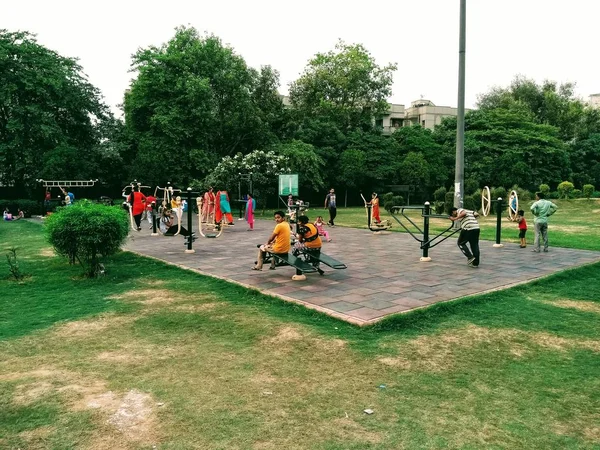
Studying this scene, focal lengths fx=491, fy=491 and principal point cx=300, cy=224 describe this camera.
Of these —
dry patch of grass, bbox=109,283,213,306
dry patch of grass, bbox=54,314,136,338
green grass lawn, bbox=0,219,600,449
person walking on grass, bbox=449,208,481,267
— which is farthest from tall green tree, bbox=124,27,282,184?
dry patch of grass, bbox=54,314,136,338

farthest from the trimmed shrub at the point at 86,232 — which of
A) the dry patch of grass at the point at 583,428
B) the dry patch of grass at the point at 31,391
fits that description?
the dry patch of grass at the point at 583,428

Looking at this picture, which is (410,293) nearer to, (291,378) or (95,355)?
(291,378)

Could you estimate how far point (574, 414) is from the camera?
369cm

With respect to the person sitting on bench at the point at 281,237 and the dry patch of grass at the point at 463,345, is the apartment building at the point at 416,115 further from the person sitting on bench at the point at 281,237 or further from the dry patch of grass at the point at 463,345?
the dry patch of grass at the point at 463,345

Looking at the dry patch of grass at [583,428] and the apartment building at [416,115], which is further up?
the apartment building at [416,115]

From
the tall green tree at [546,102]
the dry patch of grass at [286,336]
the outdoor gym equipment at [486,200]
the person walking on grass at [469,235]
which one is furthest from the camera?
the tall green tree at [546,102]

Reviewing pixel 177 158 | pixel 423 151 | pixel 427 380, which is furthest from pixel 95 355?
pixel 423 151

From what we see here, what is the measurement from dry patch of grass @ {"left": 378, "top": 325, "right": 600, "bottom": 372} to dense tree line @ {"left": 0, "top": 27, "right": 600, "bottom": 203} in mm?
21355

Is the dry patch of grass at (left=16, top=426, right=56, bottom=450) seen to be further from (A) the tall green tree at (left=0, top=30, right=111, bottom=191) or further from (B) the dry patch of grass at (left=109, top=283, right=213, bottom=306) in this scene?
(A) the tall green tree at (left=0, top=30, right=111, bottom=191)

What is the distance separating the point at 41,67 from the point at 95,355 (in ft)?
93.1

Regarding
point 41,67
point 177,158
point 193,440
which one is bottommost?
point 193,440

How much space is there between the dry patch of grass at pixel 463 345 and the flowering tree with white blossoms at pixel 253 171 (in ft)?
67.9

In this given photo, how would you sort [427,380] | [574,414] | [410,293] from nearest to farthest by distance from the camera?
[574,414], [427,380], [410,293]

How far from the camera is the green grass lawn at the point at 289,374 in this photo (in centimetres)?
341
